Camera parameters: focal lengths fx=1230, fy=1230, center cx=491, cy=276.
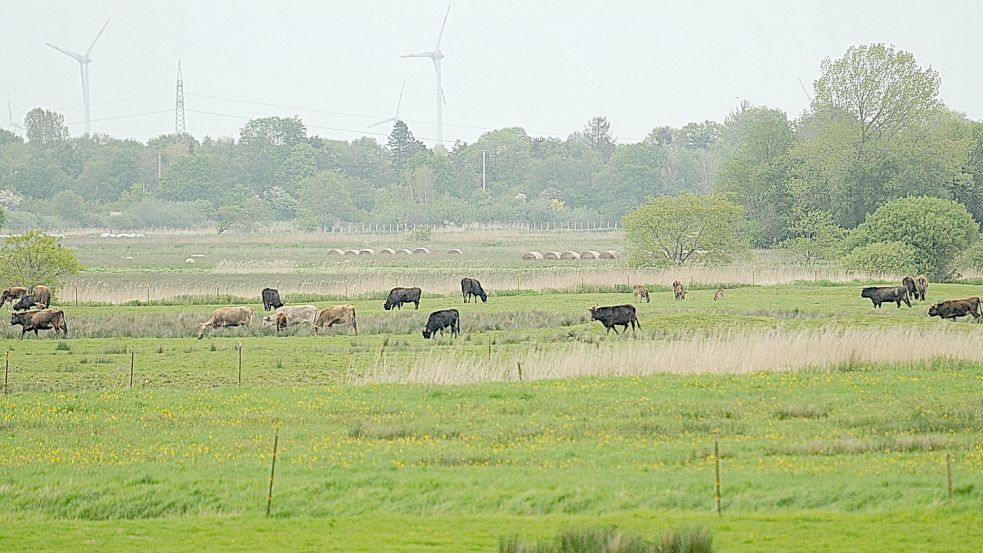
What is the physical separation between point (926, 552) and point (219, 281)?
182ft

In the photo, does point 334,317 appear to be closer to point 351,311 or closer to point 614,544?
point 351,311

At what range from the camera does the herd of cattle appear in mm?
40125

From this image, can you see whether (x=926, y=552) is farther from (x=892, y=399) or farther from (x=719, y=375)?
(x=719, y=375)

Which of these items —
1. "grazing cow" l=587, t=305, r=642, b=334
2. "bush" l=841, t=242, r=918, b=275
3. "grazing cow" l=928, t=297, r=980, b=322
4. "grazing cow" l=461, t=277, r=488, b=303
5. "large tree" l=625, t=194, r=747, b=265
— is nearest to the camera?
"grazing cow" l=587, t=305, r=642, b=334

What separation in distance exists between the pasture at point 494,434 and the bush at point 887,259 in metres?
21.8

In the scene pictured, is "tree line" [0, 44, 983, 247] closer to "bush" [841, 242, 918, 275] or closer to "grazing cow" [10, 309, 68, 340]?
"bush" [841, 242, 918, 275]

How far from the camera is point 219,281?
2562 inches

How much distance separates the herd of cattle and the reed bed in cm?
686

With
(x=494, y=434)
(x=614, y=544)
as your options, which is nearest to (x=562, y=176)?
(x=494, y=434)

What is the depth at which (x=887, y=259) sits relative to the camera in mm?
63969

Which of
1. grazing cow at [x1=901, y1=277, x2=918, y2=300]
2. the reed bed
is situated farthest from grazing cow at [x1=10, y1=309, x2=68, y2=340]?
grazing cow at [x1=901, y1=277, x2=918, y2=300]

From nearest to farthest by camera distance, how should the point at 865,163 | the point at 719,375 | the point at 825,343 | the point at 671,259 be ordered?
1. the point at 719,375
2. the point at 825,343
3. the point at 671,259
4. the point at 865,163

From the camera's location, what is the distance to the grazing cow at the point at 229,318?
43.1m

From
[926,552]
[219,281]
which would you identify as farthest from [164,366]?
[219,281]
